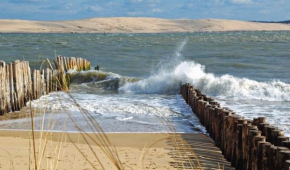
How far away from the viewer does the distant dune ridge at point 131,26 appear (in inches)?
6142

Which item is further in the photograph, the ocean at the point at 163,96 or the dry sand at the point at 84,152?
the ocean at the point at 163,96

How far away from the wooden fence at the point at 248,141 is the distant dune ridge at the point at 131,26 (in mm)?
143015

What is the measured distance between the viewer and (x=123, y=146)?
847 cm

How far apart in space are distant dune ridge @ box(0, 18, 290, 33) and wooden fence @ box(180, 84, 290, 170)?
143m

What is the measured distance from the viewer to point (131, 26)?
541ft

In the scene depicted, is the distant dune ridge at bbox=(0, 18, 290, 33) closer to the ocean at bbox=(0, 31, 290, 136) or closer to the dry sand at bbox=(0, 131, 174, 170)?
the ocean at bbox=(0, 31, 290, 136)

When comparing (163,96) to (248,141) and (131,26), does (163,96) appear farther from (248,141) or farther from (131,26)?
(131,26)

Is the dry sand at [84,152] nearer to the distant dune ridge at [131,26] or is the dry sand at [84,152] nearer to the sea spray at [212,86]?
the sea spray at [212,86]

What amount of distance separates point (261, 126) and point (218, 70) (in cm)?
1933

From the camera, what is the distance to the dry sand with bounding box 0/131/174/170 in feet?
21.9

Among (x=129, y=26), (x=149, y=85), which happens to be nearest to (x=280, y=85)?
(x=149, y=85)

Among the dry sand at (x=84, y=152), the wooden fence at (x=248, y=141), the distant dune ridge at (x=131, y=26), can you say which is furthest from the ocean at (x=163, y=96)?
the distant dune ridge at (x=131, y=26)

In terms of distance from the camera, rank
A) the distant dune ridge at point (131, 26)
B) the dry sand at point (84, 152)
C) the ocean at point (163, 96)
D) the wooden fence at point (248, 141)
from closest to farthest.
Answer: the wooden fence at point (248, 141), the dry sand at point (84, 152), the ocean at point (163, 96), the distant dune ridge at point (131, 26)

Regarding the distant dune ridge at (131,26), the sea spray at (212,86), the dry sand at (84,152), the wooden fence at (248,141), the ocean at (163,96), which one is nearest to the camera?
the wooden fence at (248,141)
